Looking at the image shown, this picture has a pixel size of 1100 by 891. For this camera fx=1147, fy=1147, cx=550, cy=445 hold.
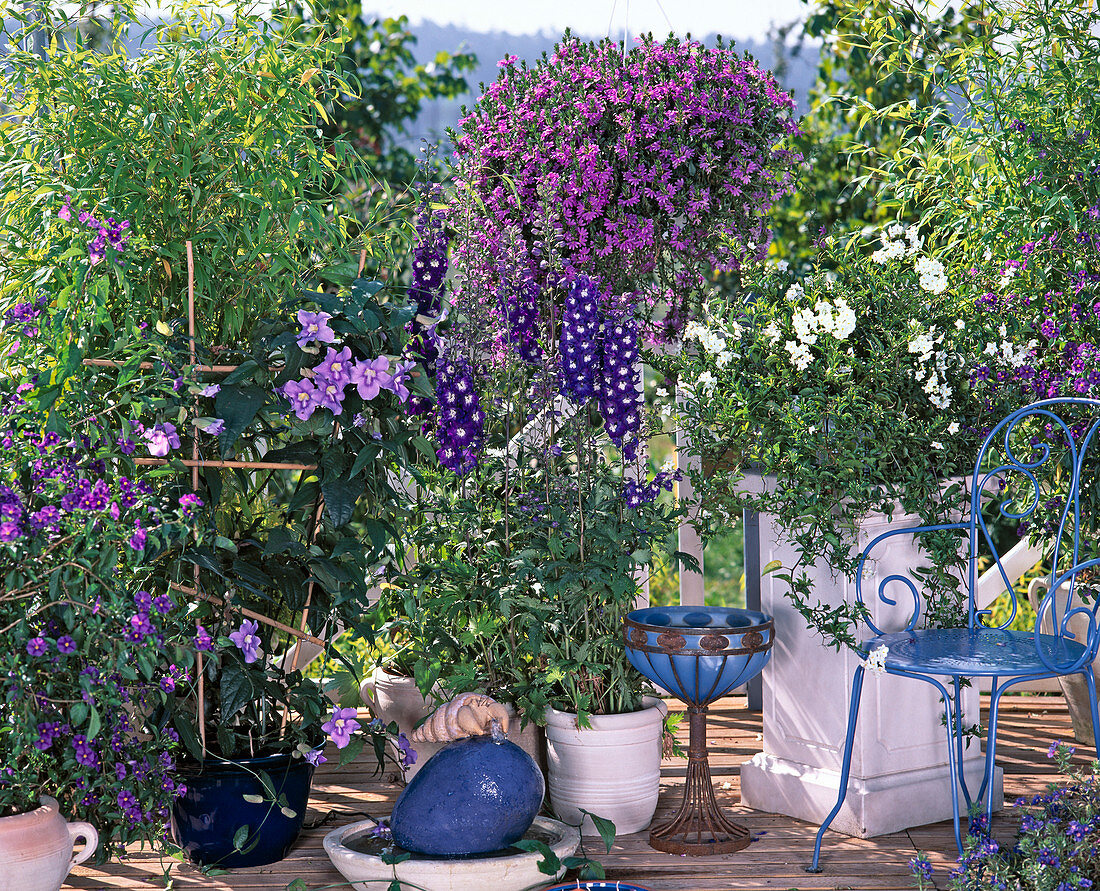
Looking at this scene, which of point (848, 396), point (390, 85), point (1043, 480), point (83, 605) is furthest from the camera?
point (390, 85)

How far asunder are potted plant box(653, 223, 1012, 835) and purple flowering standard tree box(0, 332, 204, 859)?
46.1 inches

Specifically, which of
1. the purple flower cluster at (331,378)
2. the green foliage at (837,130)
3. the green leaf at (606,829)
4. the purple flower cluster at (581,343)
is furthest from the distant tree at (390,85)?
the green leaf at (606,829)

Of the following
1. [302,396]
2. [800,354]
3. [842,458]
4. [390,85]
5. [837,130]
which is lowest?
[842,458]

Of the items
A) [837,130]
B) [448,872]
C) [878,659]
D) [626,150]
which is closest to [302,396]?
[448,872]

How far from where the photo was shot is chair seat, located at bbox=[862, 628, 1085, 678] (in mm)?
1991

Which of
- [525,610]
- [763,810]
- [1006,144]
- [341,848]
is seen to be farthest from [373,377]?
[1006,144]

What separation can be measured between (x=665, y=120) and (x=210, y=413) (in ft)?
4.11

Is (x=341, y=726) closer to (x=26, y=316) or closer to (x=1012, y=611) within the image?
(x=26, y=316)

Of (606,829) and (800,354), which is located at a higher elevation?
(800,354)

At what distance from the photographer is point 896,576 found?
91.8 inches

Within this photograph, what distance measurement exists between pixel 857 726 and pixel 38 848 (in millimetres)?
1618

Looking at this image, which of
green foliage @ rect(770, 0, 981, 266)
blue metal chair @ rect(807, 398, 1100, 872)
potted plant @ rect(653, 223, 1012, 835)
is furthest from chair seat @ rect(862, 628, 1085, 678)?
green foliage @ rect(770, 0, 981, 266)

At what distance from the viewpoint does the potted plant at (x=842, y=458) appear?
7.72 ft

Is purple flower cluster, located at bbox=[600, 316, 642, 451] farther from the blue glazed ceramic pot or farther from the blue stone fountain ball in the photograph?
the blue glazed ceramic pot
